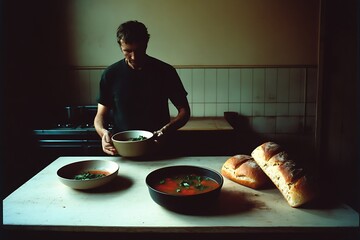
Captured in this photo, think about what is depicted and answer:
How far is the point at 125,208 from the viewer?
1270 mm

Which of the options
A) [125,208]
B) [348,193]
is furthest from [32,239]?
[348,193]

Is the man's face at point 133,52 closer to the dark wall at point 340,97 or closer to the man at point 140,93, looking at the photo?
the man at point 140,93

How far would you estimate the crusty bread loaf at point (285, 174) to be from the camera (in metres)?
1.26

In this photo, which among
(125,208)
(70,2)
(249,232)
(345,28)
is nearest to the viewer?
(249,232)

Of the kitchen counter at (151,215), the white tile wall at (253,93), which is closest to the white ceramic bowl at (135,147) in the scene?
the kitchen counter at (151,215)

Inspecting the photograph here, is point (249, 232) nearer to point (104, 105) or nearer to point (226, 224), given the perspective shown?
point (226, 224)

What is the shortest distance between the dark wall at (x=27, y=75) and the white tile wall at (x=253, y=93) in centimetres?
31

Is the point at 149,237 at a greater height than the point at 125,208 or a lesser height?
lesser

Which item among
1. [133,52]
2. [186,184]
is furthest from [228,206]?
[133,52]

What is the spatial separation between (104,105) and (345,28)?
2.26 metres

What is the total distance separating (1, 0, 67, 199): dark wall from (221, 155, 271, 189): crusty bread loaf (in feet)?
7.14

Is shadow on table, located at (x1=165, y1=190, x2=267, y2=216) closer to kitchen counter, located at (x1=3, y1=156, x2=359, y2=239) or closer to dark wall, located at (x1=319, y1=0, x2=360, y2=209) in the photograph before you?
kitchen counter, located at (x1=3, y1=156, x2=359, y2=239)

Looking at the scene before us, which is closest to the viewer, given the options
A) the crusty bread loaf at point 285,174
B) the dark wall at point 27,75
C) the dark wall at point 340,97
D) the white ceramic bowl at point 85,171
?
the crusty bread loaf at point 285,174

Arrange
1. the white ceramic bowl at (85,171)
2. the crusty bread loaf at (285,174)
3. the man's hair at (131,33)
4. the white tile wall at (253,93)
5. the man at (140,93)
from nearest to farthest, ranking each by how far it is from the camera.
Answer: the crusty bread loaf at (285,174) → the white ceramic bowl at (85,171) → the man's hair at (131,33) → the man at (140,93) → the white tile wall at (253,93)
